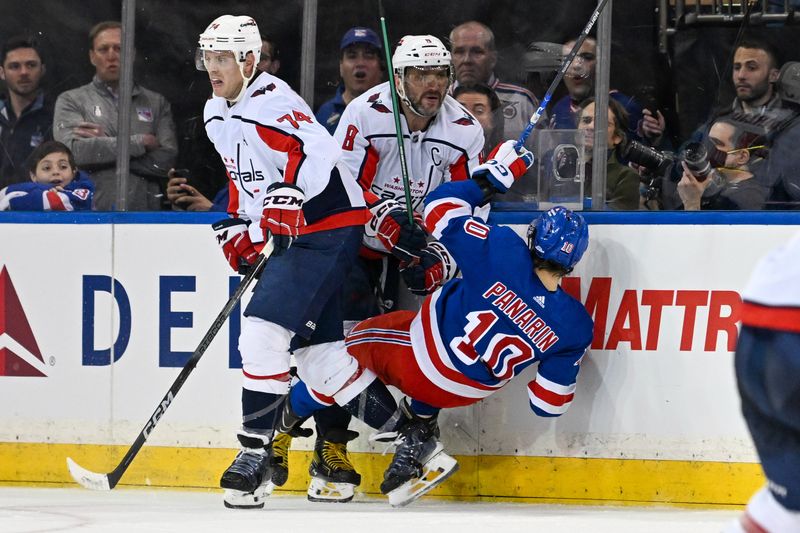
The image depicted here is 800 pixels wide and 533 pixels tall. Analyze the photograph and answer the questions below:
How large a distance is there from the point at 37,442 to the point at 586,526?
1841mm

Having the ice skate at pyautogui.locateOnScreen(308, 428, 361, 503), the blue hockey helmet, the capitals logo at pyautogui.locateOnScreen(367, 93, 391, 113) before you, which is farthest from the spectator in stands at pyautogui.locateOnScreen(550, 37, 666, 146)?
the ice skate at pyautogui.locateOnScreen(308, 428, 361, 503)

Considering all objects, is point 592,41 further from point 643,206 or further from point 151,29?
point 151,29

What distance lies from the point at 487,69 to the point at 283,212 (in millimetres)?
843

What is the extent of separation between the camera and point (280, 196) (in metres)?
3.25

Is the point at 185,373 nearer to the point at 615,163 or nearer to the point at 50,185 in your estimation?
the point at 50,185

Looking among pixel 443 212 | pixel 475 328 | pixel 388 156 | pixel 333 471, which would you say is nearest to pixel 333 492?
pixel 333 471

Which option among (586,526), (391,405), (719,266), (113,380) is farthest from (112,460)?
(719,266)

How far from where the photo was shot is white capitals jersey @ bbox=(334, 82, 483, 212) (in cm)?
361

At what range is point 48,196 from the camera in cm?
398

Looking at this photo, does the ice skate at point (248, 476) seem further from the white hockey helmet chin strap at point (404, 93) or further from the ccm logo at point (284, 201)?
the white hockey helmet chin strap at point (404, 93)

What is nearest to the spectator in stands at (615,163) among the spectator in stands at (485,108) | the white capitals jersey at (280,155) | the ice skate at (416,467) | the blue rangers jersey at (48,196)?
the spectator in stands at (485,108)

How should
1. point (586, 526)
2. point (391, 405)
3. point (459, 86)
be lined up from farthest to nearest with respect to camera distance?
point (459, 86), point (391, 405), point (586, 526)

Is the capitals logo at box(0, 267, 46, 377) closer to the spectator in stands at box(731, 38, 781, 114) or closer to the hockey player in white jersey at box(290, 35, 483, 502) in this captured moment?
the hockey player in white jersey at box(290, 35, 483, 502)

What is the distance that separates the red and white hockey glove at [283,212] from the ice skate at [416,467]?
25.8 inches
